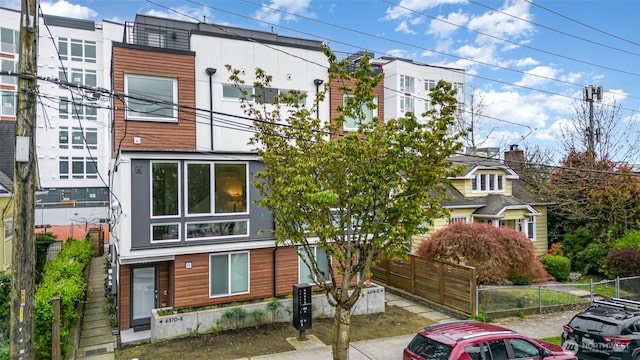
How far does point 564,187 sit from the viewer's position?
24.0 meters

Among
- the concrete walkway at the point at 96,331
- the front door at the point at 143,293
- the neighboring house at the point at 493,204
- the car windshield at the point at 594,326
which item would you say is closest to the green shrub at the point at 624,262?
the neighboring house at the point at 493,204

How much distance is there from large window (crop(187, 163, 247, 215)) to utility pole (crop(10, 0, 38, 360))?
18.3 feet

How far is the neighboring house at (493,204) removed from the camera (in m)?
23.3

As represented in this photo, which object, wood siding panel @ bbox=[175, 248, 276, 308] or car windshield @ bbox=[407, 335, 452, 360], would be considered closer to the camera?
car windshield @ bbox=[407, 335, 452, 360]

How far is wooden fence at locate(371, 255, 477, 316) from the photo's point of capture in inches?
552

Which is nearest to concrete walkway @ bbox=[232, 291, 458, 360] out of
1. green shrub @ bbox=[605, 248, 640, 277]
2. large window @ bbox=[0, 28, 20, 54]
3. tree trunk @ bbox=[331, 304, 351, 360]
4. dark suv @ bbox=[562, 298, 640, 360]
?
tree trunk @ bbox=[331, 304, 351, 360]

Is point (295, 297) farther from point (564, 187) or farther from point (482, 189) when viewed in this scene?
point (564, 187)

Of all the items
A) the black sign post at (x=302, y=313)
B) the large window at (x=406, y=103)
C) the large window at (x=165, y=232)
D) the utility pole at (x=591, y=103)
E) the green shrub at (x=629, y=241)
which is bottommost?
the black sign post at (x=302, y=313)

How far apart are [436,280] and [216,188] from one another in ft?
28.4

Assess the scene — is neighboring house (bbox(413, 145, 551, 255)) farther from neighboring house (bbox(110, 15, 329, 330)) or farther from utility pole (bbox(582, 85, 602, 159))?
neighboring house (bbox(110, 15, 329, 330))

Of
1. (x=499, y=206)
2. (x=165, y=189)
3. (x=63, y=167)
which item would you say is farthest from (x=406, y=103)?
(x=165, y=189)

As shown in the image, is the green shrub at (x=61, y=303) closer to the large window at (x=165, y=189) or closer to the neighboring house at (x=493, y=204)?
the large window at (x=165, y=189)

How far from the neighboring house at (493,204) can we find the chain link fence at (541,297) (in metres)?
5.70

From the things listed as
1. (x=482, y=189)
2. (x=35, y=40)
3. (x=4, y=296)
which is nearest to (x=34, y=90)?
(x=35, y=40)
